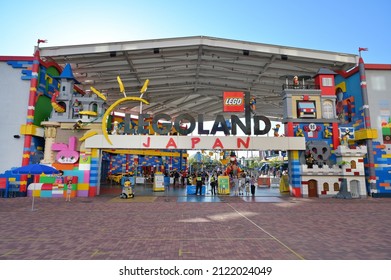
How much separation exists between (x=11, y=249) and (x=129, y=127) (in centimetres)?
1363

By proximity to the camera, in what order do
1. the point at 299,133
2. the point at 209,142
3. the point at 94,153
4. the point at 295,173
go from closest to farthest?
the point at 94,153
the point at 295,173
the point at 209,142
the point at 299,133

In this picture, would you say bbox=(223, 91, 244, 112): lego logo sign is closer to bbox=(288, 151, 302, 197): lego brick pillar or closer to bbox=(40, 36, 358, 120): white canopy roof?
bbox=(40, 36, 358, 120): white canopy roof

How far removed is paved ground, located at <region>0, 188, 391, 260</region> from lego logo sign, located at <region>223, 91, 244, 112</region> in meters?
10.1

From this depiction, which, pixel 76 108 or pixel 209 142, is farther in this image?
pixel 76 108

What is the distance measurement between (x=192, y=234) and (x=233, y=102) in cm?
1432

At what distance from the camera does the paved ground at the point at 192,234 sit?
6.09m

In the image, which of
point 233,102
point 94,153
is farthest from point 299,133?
point 94,153

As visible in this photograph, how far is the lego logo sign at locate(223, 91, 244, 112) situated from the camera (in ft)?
66.6

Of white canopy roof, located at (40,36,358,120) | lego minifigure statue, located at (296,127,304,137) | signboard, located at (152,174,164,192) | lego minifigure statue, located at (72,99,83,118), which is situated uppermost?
white canopy roof, located at (40,36,358,120)

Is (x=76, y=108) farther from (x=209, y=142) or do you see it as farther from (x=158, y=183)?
(x=209, y=142)

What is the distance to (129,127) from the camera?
19406 millimetres

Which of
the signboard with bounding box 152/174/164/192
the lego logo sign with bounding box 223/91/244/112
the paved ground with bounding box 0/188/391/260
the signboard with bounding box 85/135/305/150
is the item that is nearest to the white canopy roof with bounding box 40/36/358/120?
the lego logo sign with bounding box 223/91/244/112

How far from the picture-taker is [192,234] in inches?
316
